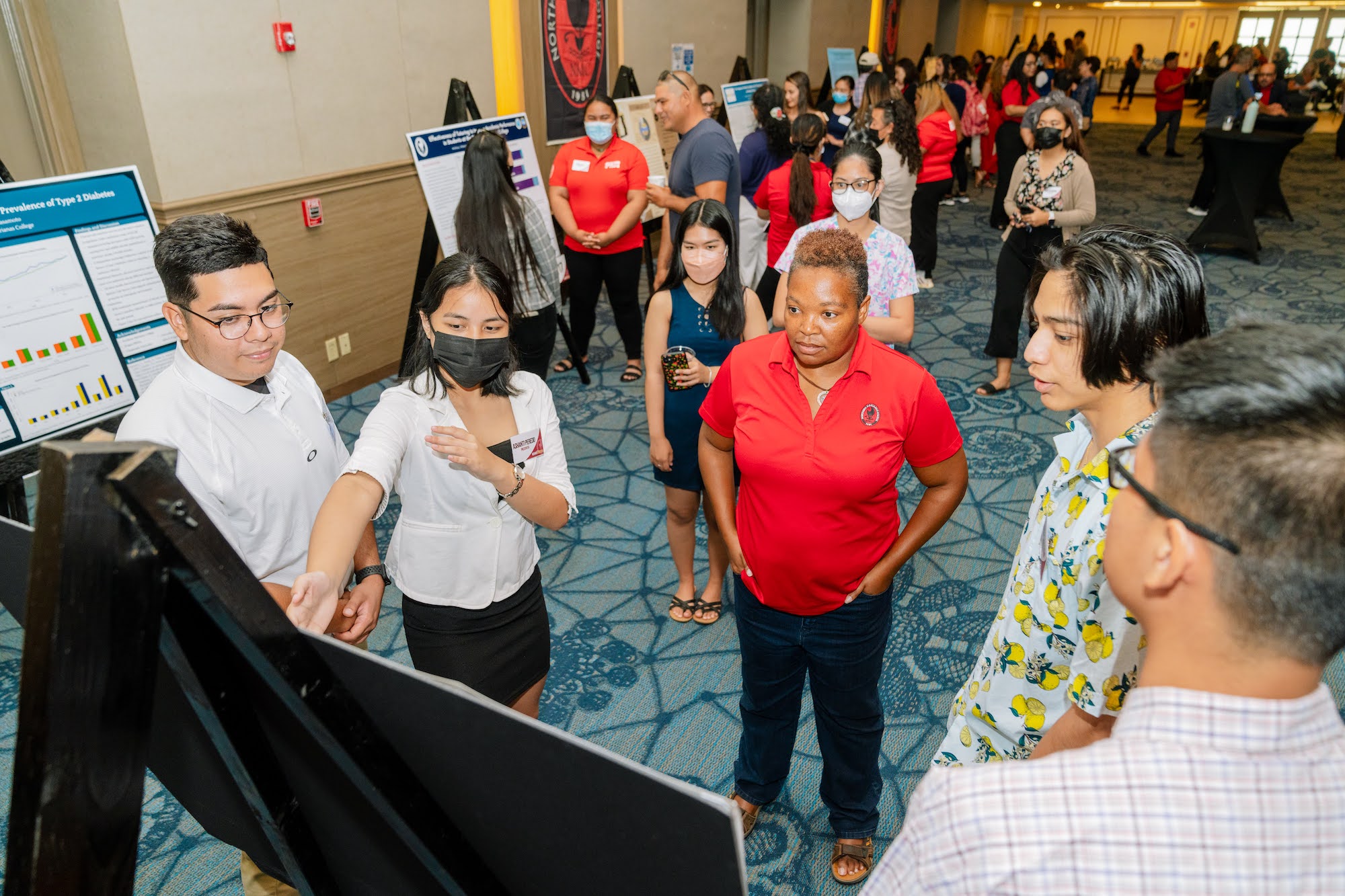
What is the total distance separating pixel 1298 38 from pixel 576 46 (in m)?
26.9

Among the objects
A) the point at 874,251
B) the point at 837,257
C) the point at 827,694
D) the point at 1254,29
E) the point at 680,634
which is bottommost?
the point at 680,634

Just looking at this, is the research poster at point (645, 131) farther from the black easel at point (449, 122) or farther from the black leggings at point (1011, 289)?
the black leggings at point (1011, 289)

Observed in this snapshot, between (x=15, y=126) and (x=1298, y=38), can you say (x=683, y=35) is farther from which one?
(x=1298, y=38)

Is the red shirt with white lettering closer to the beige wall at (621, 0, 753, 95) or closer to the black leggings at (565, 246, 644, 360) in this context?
the black leggings at (565, 246, 644, 360)

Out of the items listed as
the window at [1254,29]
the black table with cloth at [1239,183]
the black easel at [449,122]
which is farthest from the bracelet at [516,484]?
the window at [1254,29]

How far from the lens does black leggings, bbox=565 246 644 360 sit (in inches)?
205

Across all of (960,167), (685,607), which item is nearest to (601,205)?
(685,607)

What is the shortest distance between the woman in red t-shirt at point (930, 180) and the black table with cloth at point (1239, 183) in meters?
2.91

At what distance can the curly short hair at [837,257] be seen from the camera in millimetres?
2010

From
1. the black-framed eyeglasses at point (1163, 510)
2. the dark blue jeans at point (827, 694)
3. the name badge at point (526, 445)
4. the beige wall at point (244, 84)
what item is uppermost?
the beige wall at point (244, 84)

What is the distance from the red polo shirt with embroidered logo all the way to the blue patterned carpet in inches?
33.8

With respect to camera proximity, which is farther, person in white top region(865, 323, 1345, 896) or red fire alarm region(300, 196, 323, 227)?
red fire alarm region(300, 196, 323, 227)

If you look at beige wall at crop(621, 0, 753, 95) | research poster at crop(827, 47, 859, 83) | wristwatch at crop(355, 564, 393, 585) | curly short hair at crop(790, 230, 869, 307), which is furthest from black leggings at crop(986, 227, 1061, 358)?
research poster at crop(827, 47, 859, 83)

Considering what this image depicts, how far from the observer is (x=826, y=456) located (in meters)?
1.91
